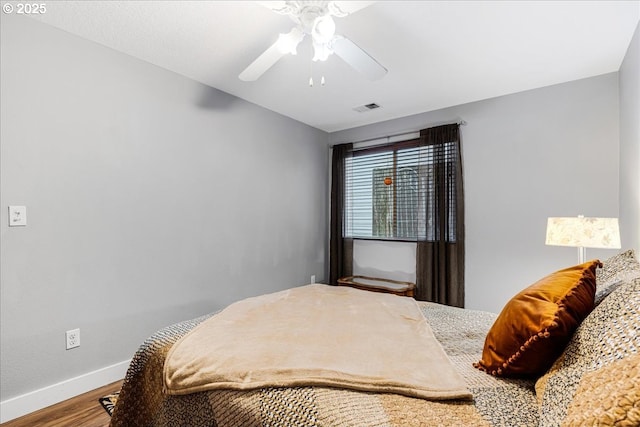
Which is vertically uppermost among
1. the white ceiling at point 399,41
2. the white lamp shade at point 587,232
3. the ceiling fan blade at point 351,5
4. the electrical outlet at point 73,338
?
the white ceiling at point 399,41

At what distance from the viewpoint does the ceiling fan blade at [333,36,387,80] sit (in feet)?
5.77

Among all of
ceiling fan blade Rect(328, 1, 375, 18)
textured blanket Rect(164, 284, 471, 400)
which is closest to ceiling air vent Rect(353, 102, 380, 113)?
ceiling fan blade Rect(328, 1, 375, 18)

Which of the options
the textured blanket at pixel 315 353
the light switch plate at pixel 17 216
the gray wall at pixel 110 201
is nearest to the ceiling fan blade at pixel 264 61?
the gray wall at pixel 110 201

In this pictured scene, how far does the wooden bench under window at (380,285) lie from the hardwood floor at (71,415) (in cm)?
257

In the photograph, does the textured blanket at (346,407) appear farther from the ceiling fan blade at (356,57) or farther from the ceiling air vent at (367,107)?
the ceiling air vent at (367,107)

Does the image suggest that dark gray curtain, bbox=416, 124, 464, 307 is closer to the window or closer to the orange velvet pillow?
the window

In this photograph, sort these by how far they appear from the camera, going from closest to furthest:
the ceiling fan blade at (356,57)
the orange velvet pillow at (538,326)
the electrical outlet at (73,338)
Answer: the orange velvet pillow at (538,326)
the ceiling fan blade at (356,57)
the electrical outlet at (73,338)

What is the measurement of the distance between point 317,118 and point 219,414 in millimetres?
3474

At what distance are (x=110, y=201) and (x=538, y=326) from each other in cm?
267

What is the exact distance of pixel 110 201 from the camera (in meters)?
2.37

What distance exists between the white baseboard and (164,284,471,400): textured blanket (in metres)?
1.29

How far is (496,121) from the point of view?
3256 mm

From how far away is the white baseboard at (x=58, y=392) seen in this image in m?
1.92

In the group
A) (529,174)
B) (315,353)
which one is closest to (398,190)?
(529,174)
